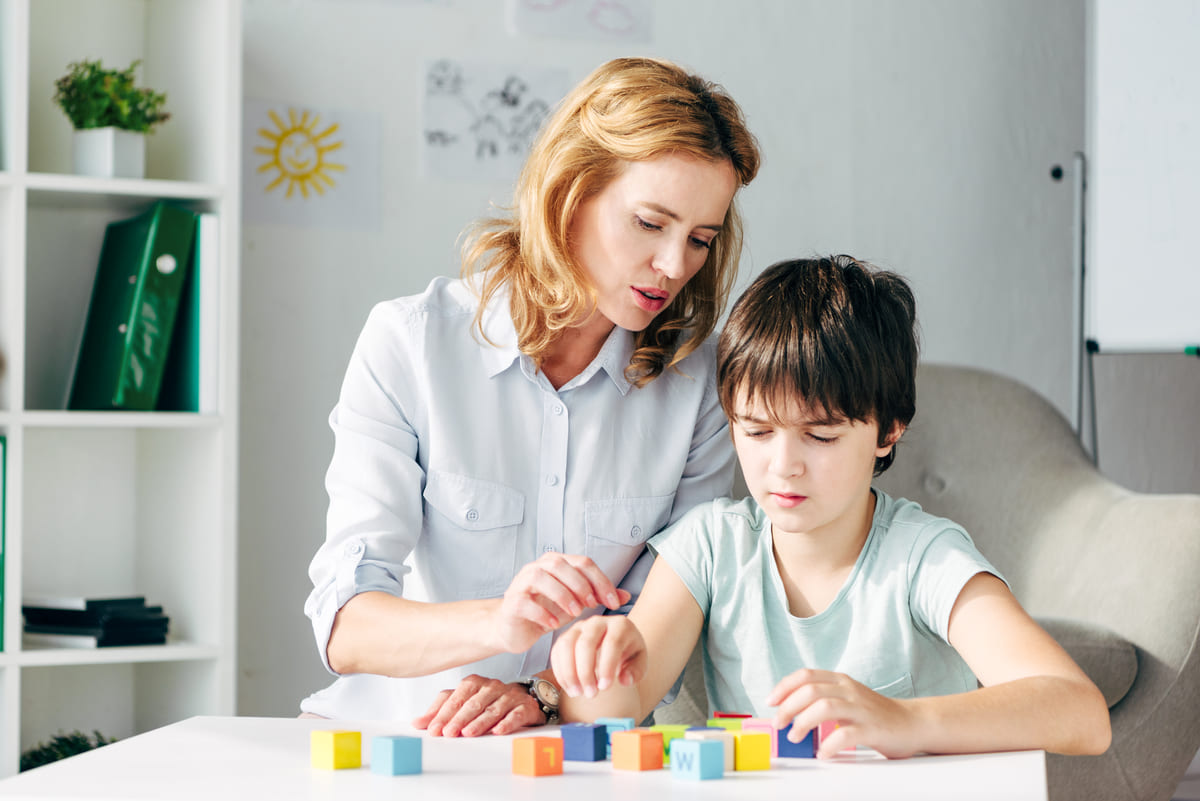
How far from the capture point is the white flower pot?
6.26ft

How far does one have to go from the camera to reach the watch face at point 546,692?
42.8 inches

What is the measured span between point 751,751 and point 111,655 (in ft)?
4.61

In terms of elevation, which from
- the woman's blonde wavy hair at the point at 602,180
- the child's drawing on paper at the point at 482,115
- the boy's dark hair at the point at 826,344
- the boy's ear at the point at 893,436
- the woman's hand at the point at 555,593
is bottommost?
the woman's hand at the point at 555,593

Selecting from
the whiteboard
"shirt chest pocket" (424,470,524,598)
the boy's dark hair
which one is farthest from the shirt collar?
the whiteboard

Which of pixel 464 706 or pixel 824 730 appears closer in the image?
pixel 824 730

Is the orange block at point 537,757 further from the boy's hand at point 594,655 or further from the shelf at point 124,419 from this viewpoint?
the shelf at point 124,419

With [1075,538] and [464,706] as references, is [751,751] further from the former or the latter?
[1075,538]

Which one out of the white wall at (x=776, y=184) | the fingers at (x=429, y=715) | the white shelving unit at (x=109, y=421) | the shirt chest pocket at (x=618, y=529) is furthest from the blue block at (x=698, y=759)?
the white wall at (x=776, y=184)

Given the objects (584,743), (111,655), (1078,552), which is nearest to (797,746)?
(584,743)

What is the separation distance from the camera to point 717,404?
1457 millimetres

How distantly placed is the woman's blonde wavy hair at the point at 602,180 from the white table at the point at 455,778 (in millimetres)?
645

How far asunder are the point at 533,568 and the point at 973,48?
2276mm

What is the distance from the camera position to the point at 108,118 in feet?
6.33

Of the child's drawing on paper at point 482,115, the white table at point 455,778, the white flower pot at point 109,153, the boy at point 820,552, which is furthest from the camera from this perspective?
the child's drawing on paper at point 482,115
